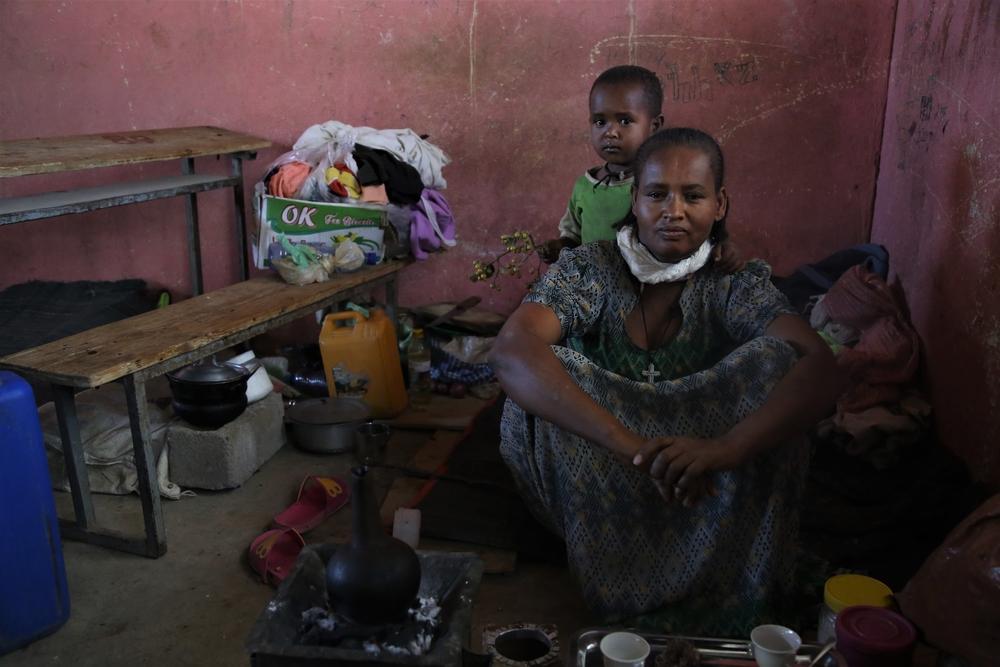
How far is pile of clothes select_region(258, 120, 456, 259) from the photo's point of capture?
13.8 feet

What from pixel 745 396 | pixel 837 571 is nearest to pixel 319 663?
pixel 745 396

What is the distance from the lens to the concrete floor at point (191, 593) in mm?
2510

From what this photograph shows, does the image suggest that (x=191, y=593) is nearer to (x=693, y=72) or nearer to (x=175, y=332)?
(x=175, y=332)

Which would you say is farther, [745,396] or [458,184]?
[458,184]

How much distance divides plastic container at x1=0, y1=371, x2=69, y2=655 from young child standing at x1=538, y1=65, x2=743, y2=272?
6.57 feet

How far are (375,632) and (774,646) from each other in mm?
856

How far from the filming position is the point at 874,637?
1838mm

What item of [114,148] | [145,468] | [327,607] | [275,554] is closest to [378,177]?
[114,148]

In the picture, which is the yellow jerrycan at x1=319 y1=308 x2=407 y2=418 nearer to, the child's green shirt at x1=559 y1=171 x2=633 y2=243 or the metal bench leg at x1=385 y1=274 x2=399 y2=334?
the metal bench leg at x1=385 y1=274 x2=399 y2=334

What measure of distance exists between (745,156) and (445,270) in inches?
70.7

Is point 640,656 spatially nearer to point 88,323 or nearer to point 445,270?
point 445,270

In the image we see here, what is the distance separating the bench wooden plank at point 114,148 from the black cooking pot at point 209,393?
948 millimetres

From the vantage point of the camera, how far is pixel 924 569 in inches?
79.7

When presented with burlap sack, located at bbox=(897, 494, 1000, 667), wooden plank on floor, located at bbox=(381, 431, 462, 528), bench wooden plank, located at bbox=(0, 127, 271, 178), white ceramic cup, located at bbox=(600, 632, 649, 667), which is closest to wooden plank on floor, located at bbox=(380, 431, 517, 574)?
wooden plank on floor, located at bbox=(381, 431, 462, 528)
